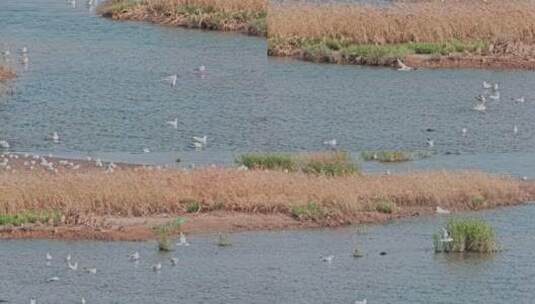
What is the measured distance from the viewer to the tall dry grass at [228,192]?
2150cm

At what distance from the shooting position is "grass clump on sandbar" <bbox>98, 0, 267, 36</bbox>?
37.6 meters

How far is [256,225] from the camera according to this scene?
21.5m

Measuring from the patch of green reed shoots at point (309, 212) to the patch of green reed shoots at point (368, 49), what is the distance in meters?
13.7

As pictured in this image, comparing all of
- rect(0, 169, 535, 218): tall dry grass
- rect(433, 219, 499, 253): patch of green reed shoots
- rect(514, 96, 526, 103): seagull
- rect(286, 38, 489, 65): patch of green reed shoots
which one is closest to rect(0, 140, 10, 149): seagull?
rect(0, 169, 535, 218): tall dry grass

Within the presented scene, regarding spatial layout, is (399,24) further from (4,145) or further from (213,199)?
(213,199)

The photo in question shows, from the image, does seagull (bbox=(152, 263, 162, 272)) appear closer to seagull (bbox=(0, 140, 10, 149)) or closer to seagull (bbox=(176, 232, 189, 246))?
seagull (bbox=(176, 232, 189, 246))

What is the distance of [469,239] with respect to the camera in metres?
20.0

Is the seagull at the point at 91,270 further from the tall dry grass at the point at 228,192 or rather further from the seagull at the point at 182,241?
the tall dry grass at the point at 228,192

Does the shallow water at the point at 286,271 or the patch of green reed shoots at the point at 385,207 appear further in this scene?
the patch of green reed shoots at the point at 385,207

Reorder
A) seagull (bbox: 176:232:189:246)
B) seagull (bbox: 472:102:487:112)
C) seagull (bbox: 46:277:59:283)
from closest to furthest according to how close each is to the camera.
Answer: seagull (bbox: 46:277:59:283)
seagull (bbox: 176:232:189:246)
seagull (bbox: 472:102:487:112)

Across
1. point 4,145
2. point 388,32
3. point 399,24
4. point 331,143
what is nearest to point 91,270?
point 4,145

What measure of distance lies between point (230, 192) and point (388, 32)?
1611cm

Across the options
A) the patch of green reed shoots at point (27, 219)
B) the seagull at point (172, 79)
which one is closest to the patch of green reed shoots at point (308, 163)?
the patch of green reed shoots at point (27, 219)

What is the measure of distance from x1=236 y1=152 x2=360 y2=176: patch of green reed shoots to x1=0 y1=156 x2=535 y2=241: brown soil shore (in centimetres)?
52
